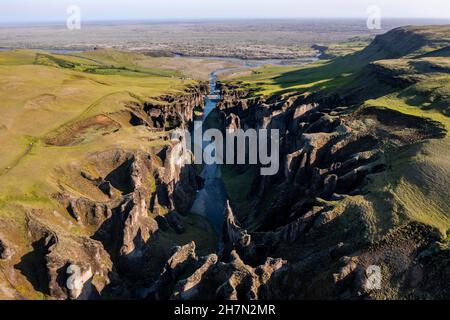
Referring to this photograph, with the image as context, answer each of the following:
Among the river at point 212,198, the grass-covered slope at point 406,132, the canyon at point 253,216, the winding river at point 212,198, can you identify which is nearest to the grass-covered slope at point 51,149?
the canyon at point 253,216

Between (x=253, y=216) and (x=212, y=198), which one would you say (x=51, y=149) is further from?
(x=253, y=216)

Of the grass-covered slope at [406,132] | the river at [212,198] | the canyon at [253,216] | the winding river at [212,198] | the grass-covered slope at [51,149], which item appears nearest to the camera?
the canyon at [253,216]

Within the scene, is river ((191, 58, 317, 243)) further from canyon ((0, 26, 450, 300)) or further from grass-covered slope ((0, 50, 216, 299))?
grass-covered slope ((0, 50, 216, 299))

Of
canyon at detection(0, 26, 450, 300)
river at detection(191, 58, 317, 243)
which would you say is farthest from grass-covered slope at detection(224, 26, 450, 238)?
river at detection(191, 58, 317, 243)

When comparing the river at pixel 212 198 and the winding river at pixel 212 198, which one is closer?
the river at pixel 212 198

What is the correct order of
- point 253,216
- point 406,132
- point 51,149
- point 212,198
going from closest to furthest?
point 406,132 → point 253,216 → point 51,149 → point 212,198

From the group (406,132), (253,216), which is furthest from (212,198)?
(406,132)

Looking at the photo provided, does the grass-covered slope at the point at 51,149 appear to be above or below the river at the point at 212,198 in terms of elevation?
above

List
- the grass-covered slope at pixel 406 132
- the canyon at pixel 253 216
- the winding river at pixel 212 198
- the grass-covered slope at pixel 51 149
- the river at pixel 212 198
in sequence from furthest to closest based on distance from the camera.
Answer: the winding river at pixel 212 198
the river at pixel 212 198
the grass-covered slope at pixel 51 149
the grass-covered slope at pixel 406 132
the canyon at pixel 253 216

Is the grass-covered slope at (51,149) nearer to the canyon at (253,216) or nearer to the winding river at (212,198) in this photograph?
the canyon at (253,216)
